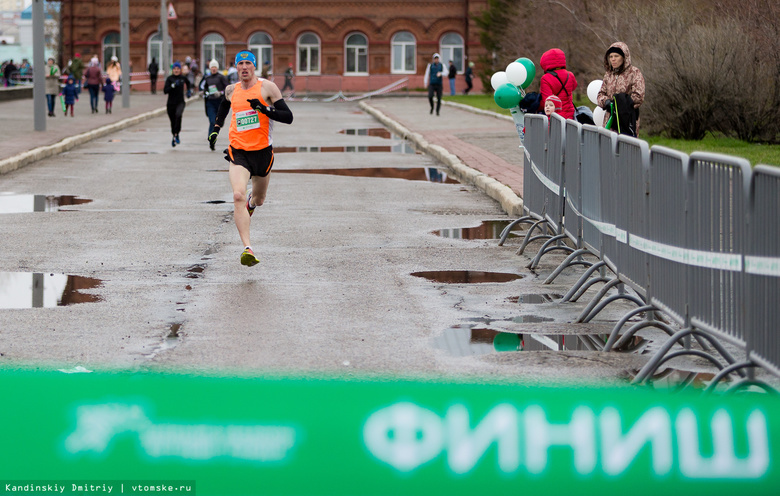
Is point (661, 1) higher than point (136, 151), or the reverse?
point (661, 1)

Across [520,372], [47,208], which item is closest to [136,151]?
[47,208]

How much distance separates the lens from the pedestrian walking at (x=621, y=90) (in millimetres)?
11758

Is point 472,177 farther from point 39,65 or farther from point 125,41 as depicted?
point 125,41

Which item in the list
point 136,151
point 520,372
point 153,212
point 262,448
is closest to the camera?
point 262,448

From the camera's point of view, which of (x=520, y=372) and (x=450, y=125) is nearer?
(x=520, y=372)

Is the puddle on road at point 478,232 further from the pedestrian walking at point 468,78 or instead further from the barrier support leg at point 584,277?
the pedestrian walking at point 468,78

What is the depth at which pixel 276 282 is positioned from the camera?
9.68 metres

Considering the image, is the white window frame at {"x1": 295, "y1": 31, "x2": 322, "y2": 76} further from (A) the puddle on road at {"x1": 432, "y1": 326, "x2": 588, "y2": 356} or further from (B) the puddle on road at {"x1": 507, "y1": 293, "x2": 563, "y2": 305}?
(A) the puddle on road at {"x1": 432, "y1": 326, "x2": 588, "y2": 356}

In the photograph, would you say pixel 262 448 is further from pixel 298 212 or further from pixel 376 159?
pixel 376 159

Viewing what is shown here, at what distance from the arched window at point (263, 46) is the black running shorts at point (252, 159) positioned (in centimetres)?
6357

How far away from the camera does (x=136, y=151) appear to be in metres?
25.3

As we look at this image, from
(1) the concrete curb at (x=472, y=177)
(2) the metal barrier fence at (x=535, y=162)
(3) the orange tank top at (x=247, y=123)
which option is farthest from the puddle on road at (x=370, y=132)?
(3) the orange tank top at (x=247, y=123)

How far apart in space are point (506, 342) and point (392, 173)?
13.0m

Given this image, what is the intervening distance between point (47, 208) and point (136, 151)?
1079cm
